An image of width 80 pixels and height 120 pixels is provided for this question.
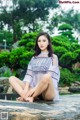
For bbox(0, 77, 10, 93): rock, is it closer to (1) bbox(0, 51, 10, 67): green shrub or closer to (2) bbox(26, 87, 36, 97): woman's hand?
(1) bbox(0, 51, 10, 67): green shrub

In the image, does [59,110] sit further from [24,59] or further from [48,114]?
[24,59]

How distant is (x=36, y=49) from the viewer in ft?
12.9

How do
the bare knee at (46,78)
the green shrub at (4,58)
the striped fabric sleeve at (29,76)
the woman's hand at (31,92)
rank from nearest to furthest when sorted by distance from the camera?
the bare knee at (46,78)
the woman's hand at (31,92)
the striped fabric sleeve at (29,76)
the green shrub at (4,58)

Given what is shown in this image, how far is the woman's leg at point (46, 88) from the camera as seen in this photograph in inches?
134

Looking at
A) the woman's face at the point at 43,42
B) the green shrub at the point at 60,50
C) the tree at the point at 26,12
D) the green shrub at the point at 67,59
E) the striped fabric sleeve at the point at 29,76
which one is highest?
the tree at the point at 26,12

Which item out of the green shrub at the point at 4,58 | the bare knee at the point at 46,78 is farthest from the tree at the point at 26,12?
the bare knee at the point at 46,78

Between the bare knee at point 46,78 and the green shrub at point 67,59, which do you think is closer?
the bare knee at point 46,78

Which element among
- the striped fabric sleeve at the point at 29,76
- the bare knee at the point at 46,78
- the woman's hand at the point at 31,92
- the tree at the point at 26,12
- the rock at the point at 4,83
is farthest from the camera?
the tree at the point at 26,12

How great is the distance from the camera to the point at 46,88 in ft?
11.5

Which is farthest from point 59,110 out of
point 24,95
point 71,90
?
point 71,90

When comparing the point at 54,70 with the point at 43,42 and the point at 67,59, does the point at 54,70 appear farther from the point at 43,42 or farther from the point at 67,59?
the point at 67,59

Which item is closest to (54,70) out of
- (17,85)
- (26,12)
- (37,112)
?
(17,85)

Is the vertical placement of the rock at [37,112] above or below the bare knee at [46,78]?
below

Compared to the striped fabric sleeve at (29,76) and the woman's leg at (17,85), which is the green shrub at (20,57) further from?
the woman's leg at (17,85)
